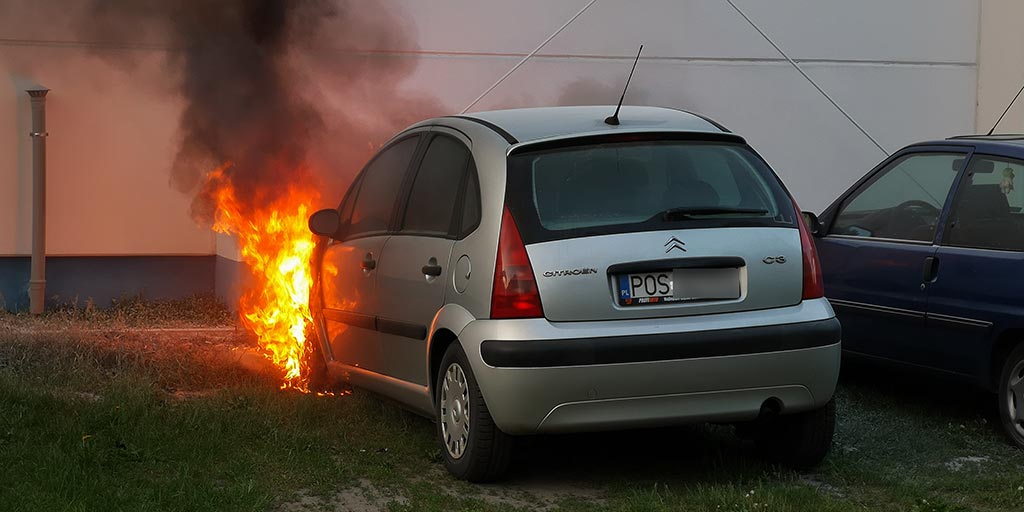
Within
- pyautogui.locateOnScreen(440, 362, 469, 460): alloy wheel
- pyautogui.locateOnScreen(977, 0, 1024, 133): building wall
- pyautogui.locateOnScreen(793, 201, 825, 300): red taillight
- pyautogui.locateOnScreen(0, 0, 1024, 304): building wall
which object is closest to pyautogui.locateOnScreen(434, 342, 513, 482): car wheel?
pyautogui.locateOnScreen(440, 362, 469, 460): alloy wheel

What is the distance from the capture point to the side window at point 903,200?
7.69 meters

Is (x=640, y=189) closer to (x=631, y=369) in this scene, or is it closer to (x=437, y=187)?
(x=631, y=369)

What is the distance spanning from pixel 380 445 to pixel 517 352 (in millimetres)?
1471

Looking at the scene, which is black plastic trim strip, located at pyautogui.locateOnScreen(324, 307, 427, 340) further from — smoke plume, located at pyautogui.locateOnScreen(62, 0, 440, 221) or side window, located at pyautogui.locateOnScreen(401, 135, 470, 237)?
smoke plume, located at pyautogui.locateOnScreen(62, 0, 440, 221)

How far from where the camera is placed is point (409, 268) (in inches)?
265

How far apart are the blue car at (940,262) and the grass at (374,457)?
0.37 metres

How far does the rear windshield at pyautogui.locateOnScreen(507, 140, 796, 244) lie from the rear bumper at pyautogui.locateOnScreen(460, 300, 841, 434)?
426 mm

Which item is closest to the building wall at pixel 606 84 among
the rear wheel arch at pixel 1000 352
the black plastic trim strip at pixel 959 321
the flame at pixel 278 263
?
the flame at pixel 278 263

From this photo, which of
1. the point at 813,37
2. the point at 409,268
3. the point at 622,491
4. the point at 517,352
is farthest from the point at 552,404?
the point at 813,37

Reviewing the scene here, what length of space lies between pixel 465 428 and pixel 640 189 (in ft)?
4.19

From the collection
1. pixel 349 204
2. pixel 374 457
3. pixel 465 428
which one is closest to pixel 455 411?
pixel 465 428

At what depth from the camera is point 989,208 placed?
7297mm

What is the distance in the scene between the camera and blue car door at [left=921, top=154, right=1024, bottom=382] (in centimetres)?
696

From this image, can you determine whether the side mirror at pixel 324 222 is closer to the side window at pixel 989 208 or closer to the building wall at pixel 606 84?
the side window at pixel 989 208
